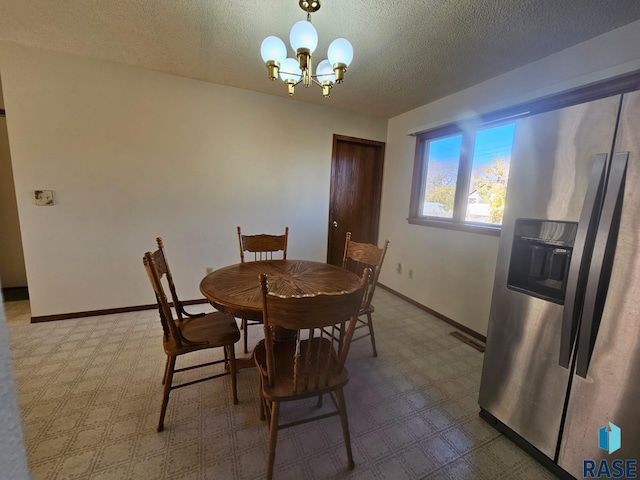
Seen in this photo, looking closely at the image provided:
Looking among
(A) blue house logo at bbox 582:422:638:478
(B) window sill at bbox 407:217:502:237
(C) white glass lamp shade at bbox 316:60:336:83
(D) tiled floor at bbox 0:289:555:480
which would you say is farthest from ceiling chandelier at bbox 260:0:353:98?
(A) blue house logo at bbox 582:422:638:478

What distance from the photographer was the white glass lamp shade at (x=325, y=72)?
1861 mm

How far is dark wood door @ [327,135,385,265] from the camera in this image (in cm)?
374

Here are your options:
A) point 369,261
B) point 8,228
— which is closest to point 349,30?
point 369,261

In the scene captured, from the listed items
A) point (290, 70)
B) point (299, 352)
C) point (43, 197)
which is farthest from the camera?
point (43, 197)

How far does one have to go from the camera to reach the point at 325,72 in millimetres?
1887

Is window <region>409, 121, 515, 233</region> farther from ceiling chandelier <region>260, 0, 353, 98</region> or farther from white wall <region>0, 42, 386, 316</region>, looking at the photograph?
ceiling chandelier <region>260, 0, 353, 98</region>

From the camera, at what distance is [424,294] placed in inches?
128

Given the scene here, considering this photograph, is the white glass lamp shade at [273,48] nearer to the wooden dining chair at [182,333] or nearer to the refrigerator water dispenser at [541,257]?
the wooden dining chair at [182,333]

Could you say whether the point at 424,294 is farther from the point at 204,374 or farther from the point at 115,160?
the point at 115,160

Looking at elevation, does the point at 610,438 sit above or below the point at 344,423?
above

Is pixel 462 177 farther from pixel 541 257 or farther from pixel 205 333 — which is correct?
pixel 205 333

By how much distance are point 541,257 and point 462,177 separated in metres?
1.66

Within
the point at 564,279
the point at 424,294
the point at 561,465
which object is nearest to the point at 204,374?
the point at 561,465

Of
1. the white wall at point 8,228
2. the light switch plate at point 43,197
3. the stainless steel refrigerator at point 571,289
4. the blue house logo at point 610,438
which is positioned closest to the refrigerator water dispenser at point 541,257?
the stainless steel refrigerator at point 571,289
